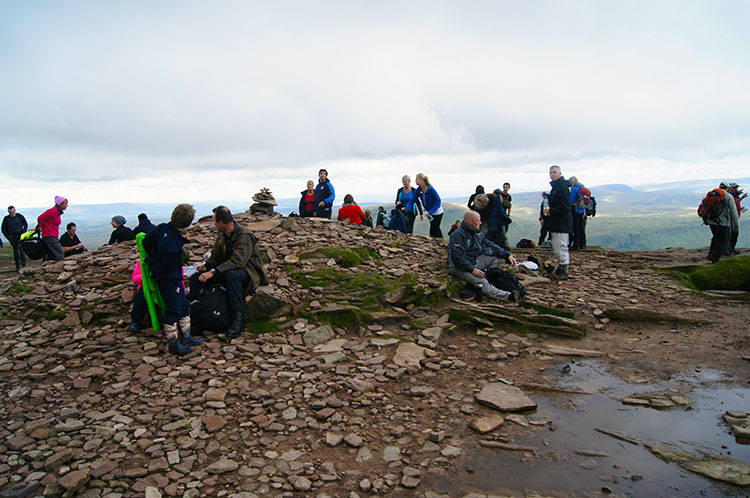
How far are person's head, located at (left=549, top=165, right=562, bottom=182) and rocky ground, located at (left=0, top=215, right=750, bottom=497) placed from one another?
3532mm

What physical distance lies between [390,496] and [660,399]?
4910 millimetres

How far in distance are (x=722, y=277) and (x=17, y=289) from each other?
21.4 m

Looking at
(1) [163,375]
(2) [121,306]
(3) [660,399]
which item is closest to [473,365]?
(3) [660,399]

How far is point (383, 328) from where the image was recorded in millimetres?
10164

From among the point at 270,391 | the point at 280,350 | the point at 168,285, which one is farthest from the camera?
the point at 280,350

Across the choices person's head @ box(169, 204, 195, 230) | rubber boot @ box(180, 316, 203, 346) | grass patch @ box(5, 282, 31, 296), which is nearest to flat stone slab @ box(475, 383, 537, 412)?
rubber boot @ box(180, 316, 203, 346)

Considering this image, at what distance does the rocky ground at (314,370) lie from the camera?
548cm

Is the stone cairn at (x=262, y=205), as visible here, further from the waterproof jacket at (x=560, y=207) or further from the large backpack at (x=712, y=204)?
the large backpack at (x=712, y=204)

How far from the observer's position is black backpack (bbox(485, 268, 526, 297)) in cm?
1203

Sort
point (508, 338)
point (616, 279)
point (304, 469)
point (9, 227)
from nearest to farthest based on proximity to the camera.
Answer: point (304, 469) < point (508, 338) < point (616, 279) < point (9, 227)

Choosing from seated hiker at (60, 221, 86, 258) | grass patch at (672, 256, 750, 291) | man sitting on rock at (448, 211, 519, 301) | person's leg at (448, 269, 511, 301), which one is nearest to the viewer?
person's leg at (448, 269, 511, 301)

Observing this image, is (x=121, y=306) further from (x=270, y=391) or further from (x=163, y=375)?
(x=270, y=391)

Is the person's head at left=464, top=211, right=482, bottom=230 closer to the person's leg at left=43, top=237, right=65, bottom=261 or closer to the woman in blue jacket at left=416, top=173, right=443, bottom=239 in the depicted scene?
the woman in blue jacket at left=416, top=173, right=443, bottom=239

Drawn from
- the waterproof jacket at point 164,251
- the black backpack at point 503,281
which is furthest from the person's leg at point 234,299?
the black backpack at point 503,281
